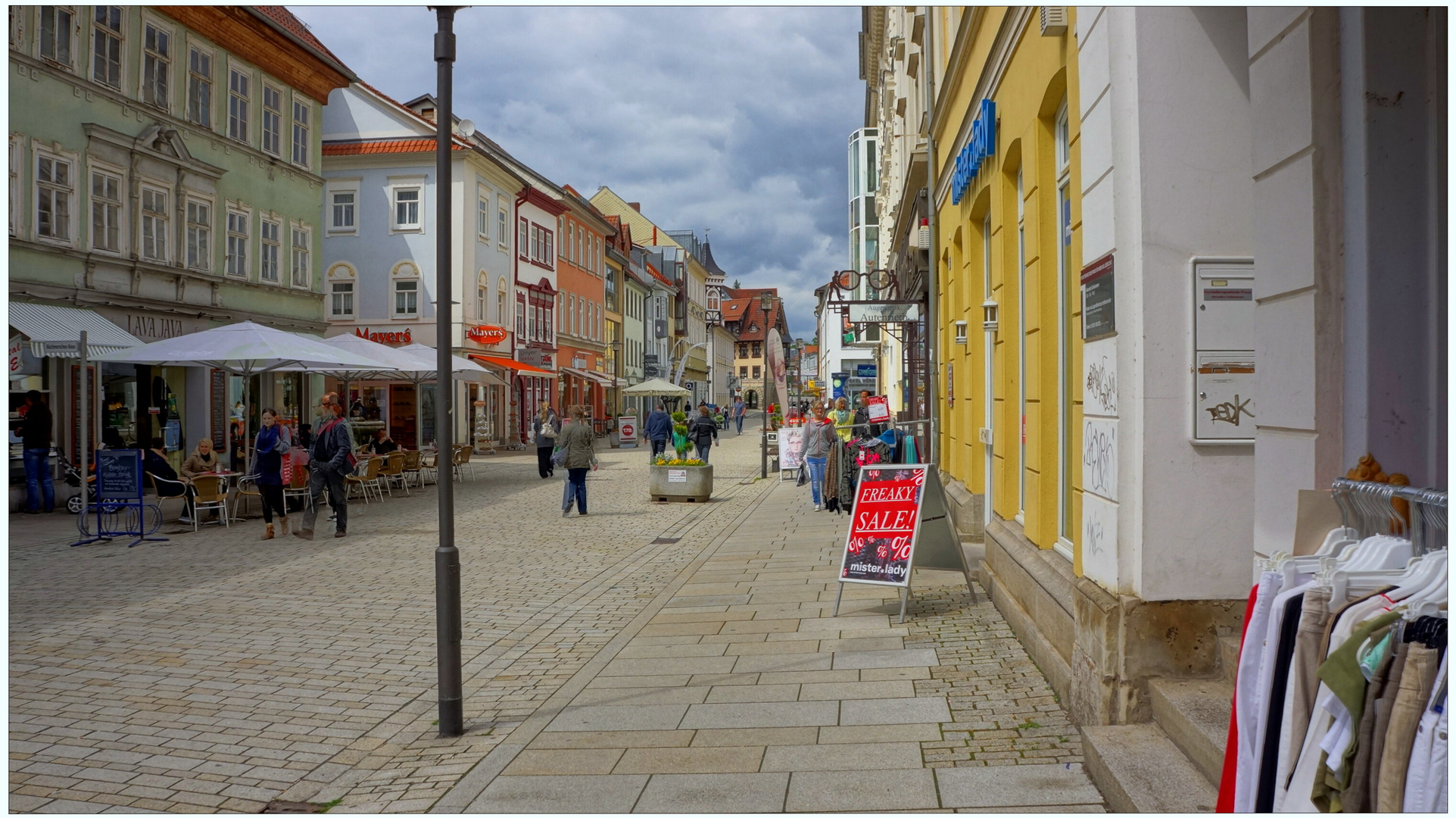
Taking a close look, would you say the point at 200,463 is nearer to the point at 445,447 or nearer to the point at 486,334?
the point at 445,447

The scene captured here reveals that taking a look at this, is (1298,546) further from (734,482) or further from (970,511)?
(734,482)

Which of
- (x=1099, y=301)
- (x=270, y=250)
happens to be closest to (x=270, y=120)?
(x=270, y=250)

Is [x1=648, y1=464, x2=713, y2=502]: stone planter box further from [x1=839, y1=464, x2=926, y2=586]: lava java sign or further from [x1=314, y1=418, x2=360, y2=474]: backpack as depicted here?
[x1=839, y1=464, x2=926, y2=586]: lava java sign

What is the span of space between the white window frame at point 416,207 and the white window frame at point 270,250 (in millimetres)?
10183

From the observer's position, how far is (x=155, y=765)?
5254 millimetres

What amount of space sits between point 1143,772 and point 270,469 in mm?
12493

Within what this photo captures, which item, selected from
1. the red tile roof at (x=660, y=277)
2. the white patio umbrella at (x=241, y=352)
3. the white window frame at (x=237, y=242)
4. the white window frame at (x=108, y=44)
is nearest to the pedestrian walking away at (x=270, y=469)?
the white patio umbrella at (x=241, y=352)

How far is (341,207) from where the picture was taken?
38.4m

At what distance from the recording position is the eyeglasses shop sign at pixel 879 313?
2111 centimetres

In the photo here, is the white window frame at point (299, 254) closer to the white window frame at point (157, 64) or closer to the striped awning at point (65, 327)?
the white window frame at point (157, 64)

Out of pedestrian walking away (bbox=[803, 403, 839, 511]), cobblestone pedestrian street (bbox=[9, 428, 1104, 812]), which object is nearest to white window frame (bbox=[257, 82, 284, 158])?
pedestrian walking away (bbox=[803, 403, 839, 511])

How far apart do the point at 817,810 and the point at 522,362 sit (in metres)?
38.3

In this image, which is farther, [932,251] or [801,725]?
[932,251]

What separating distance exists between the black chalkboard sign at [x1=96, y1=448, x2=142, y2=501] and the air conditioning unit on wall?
11.7m
